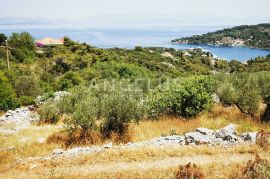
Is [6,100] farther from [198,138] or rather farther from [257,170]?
[257,170]

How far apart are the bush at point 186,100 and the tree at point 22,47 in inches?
2313

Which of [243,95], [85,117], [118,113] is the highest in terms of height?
[243,95]

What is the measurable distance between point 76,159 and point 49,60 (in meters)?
65.1

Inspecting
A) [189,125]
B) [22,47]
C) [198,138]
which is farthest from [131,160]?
[22,47]

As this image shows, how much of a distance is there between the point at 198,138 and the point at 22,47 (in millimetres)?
77586

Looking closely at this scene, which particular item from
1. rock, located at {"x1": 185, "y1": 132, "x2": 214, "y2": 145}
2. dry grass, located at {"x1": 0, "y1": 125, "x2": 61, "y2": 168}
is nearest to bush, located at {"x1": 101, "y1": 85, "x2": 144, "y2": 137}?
dry grass, located at {"x1": 0, "y1": 125, "x2": 61, "y2": 168}

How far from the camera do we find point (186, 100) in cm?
2030

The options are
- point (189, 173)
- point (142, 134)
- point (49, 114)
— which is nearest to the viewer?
point (189, 173)

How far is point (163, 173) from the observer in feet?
34.8

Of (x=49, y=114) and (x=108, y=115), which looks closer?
(x=108, y=115)

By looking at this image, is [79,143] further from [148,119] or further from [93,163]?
[148,119]

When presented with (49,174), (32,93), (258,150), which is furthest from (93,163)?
(32,93)

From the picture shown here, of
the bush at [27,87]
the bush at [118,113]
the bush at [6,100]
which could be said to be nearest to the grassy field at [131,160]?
the bush at [118,113]

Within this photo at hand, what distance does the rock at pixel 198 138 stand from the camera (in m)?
14.2
